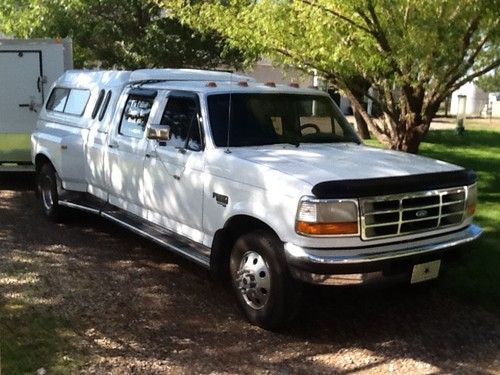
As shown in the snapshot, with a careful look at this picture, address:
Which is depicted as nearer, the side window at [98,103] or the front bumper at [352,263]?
the front bumper at [352,263]

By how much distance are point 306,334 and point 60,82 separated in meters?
5.68

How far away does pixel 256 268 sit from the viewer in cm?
509

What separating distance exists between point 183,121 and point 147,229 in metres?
1.11

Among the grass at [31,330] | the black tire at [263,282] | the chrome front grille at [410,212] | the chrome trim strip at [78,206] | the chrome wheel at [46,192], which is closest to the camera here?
the grass at [31,330]

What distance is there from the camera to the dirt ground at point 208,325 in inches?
183

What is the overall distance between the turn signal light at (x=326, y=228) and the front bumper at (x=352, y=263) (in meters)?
0.13

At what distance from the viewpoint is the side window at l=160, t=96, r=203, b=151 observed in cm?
593

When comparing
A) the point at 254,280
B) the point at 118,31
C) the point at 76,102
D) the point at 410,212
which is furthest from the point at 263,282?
the point at 118,31

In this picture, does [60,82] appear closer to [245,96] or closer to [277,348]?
[245,96]

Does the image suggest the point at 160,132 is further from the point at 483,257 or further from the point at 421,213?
the point at 483,257

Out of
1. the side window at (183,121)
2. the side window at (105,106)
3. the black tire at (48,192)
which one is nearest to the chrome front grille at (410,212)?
the side window at (183,121)

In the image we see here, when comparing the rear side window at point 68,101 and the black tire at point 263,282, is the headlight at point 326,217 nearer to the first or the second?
the black tire at point 263,282

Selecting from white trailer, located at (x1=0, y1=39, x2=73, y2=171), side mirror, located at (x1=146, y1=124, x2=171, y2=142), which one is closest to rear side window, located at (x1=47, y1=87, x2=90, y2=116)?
white trailer, located at (x1=0, y1=39, x2=73, y2=171)

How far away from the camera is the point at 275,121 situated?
6.11 metres
